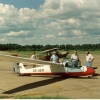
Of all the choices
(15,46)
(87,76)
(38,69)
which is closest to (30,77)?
(38,69)

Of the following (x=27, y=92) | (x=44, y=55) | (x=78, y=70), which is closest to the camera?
(x=27, y=92)

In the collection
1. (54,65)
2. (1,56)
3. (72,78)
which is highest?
(1,56)

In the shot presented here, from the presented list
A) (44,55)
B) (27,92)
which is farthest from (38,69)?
(44,55)

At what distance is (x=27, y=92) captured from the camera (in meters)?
9.17

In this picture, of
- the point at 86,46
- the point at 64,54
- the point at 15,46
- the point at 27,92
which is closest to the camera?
the point at 27,92

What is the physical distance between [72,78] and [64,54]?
55.3ft

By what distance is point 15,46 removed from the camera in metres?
137

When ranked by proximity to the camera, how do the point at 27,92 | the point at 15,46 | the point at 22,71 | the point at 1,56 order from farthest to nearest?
1. the point at 15,46
2. the point at 22,71
3. the point at 1,56
4. the point at 27,92

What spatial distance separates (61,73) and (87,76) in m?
1.73

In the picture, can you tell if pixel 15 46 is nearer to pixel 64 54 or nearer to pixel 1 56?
pixel 64 54

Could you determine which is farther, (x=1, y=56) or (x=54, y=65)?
(x=54, y=65)

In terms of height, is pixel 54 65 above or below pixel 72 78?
above

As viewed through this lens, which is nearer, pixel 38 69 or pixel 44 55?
pixel 38 69

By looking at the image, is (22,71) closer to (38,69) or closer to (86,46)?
(38,69)
